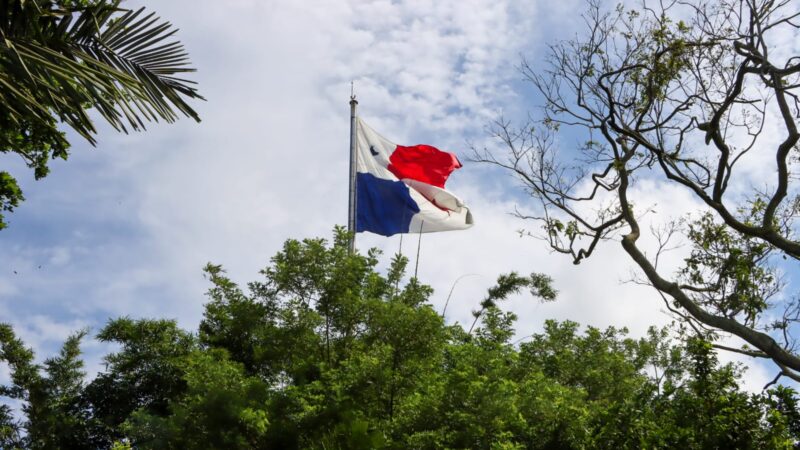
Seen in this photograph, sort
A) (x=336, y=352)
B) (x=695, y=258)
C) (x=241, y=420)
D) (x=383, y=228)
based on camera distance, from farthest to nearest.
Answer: (x=383, y=228)
(x=695, y=258)
(x=336, y=352)
(x=241, y=420)

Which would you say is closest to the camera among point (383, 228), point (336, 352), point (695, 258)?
point (336, 352)

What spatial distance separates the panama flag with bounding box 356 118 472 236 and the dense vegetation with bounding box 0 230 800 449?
1.88 metres

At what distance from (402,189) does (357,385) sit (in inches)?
251

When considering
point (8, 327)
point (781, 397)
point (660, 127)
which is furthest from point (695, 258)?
point (8, 327)

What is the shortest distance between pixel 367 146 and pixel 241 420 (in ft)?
25.4

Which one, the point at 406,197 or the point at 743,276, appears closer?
the point at 743,276

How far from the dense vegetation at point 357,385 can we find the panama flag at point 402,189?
188cm

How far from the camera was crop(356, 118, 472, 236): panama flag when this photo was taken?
16375 mm

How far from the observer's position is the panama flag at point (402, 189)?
16375 millimetres

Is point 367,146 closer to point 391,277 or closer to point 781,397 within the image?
point 391,277

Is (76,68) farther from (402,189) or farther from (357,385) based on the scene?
(402,189)

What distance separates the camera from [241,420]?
33.7ft

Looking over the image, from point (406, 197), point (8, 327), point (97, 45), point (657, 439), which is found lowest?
point (657, 439)

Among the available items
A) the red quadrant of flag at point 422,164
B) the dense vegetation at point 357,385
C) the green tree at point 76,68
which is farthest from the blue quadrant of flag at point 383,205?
the green tree at point 76,68
